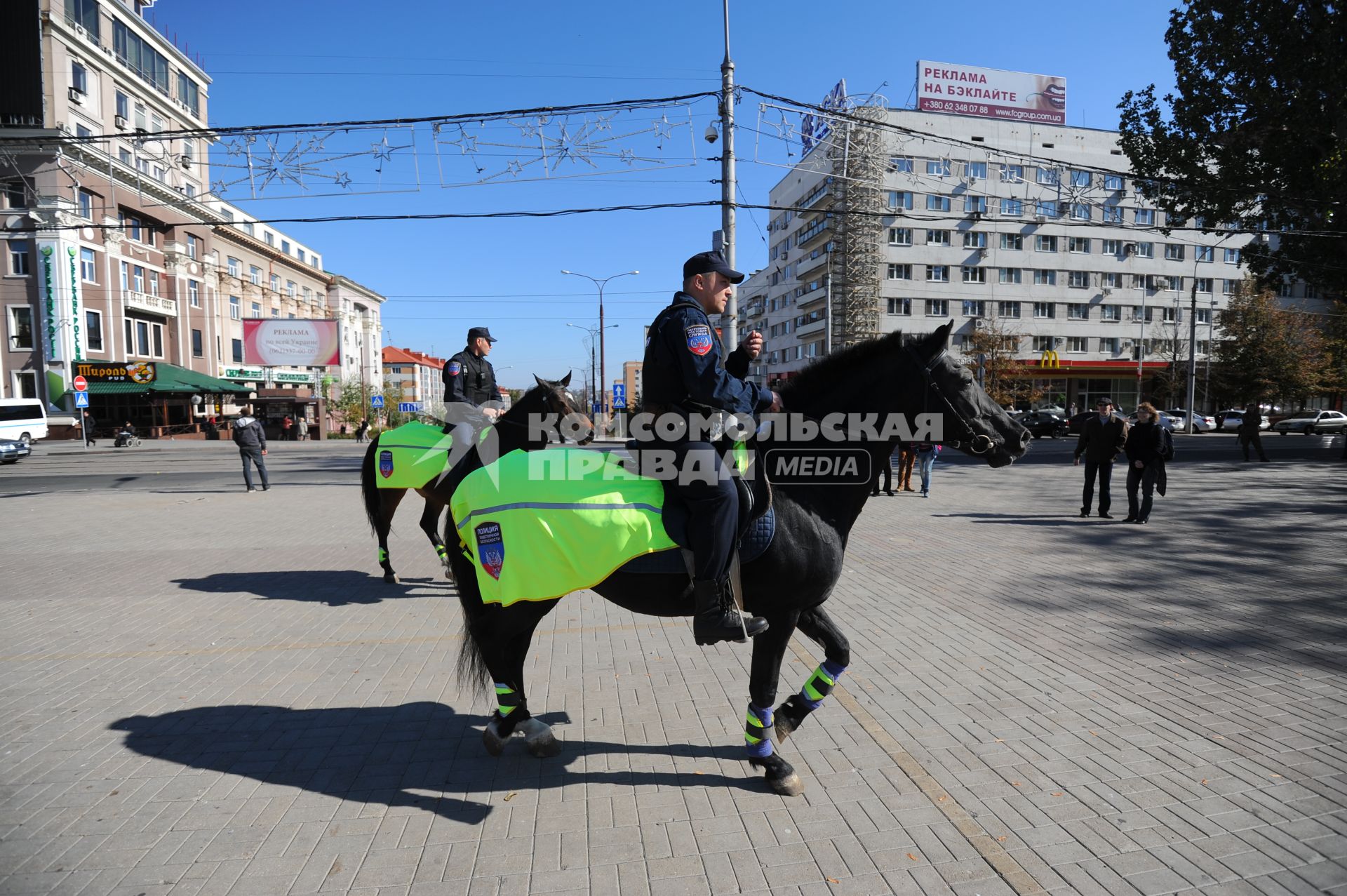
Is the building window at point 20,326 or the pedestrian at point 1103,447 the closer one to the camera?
the pedestrian at point 1103,447

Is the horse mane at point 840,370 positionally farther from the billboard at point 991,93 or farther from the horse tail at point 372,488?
the billboard at point 991,93

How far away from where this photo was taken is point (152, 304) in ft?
144

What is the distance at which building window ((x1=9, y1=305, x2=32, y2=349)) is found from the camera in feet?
124

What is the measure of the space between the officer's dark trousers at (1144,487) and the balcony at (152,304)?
52874 mm

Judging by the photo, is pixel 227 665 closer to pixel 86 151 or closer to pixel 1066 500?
pixel 1066 500

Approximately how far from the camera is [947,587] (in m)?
7.18

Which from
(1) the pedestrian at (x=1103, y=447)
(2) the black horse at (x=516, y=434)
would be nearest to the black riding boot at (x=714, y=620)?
(2) the black horse at (x=516, y=434)

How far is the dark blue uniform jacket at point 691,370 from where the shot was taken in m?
3.03

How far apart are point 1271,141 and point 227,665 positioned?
28319 millimetres

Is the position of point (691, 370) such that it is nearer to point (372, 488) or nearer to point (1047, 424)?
point (372, 488)

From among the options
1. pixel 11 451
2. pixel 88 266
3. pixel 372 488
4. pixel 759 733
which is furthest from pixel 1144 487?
pixel 88 266

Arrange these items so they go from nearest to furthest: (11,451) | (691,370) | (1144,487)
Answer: (691,370) → (1144,487) → (11,451)

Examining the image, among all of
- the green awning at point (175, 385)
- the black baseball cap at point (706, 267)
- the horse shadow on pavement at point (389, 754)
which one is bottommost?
the horse shadow on pavement at point (389, 754)

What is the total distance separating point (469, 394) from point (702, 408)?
4725 millimetres
